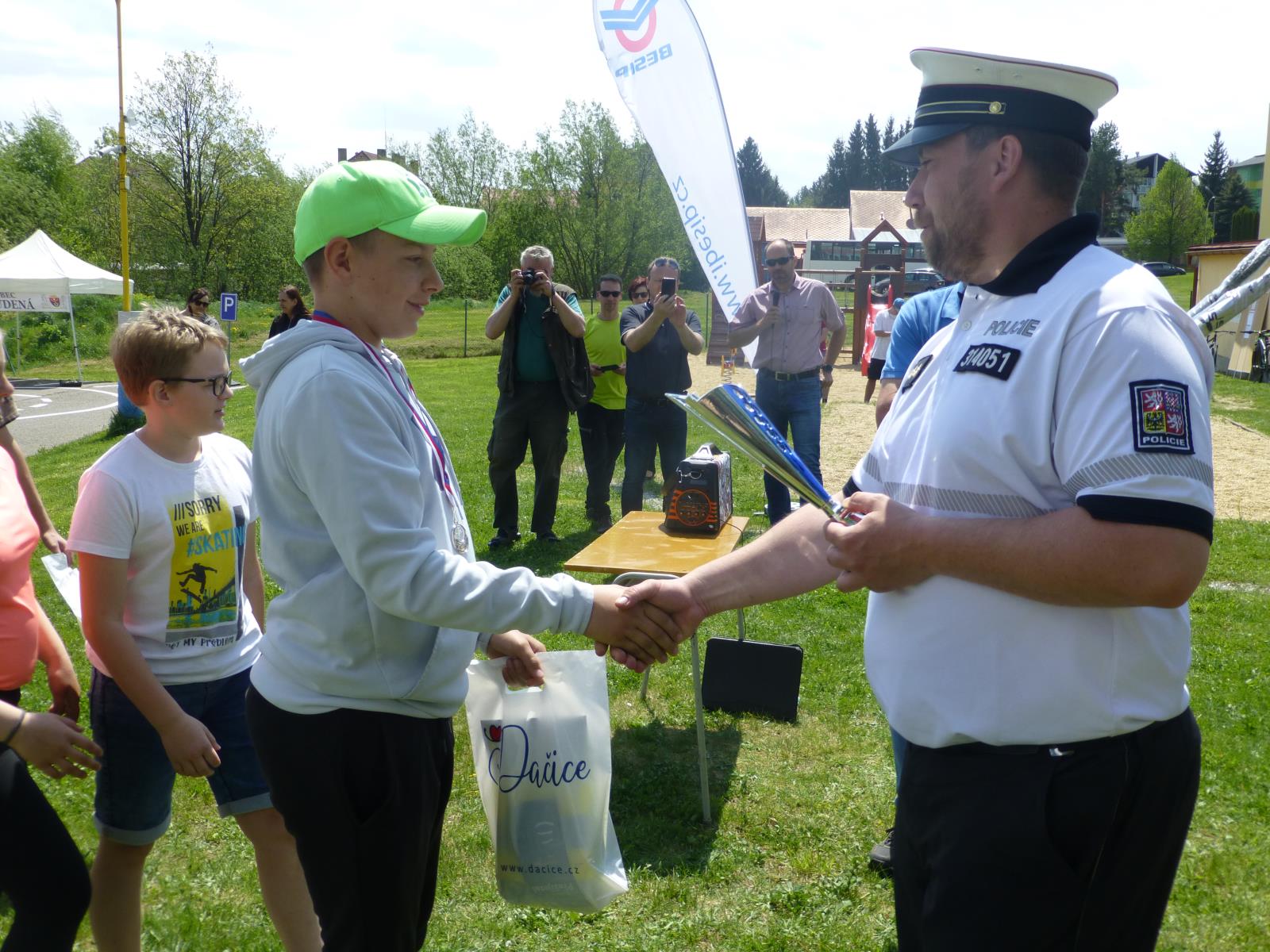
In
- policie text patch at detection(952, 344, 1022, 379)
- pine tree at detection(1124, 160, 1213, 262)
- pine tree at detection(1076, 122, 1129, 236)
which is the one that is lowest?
policie text patch at detection(952, 344, 1022, 379)

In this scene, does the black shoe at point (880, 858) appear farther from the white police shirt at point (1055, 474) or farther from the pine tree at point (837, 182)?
the pine tree at point (837, 182)

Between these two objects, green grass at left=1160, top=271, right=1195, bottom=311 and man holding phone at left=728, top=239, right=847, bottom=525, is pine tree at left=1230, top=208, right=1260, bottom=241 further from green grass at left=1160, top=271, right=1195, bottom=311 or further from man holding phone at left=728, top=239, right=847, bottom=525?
man holding phone at left=728, top=239, right=847, bottom=525

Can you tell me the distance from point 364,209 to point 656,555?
3.14 metres

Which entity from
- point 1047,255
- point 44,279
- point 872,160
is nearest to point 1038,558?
point 1047,255

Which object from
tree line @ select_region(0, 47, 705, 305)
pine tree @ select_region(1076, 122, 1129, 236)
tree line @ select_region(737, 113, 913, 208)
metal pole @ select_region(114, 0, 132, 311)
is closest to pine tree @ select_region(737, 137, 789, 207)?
tree line @ select_region(737, 113, 913, 208)

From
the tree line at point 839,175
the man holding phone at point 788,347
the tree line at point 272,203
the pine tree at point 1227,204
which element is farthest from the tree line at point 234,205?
the tree line at point 839,175

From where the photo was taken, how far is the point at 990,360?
1.57m

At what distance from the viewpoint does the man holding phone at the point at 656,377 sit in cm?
830

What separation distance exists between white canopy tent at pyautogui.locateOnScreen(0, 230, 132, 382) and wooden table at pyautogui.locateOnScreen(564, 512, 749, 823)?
1934 centimetres

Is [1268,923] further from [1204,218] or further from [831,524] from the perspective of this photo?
[1204,218]

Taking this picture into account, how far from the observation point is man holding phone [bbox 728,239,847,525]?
26.4ft

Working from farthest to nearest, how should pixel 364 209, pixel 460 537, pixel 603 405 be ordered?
1. pixel 603 405
2. pixel 460 537
3. pixel 364 209

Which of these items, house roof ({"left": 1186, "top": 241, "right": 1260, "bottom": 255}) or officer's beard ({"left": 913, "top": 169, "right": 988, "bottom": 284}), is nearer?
officer's beard ({"left": 913, "top": 169, "right": 988, "bottom": 284})

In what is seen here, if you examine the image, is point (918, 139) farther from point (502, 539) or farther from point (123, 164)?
point (123, 164)
